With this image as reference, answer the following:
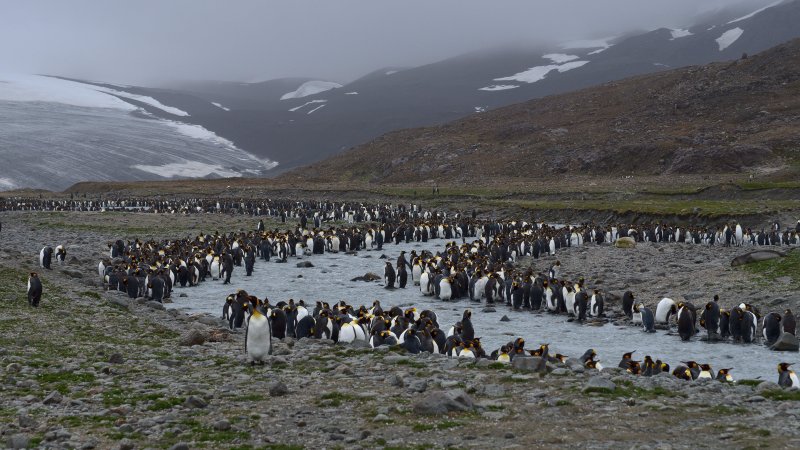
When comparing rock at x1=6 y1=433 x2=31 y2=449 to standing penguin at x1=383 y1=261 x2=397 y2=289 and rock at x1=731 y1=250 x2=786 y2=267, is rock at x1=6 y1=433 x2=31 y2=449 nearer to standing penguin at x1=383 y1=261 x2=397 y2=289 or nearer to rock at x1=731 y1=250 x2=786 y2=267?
standing penguin at x1=383 y1=261 x2=397 y2=289

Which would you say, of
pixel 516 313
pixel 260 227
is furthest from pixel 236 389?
pixel 260 227

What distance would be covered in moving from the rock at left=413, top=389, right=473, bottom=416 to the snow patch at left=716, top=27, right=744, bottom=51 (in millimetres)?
164551

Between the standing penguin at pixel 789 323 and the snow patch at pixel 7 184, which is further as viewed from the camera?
the snow patch at pixel 7 184

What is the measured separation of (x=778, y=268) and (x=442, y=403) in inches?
538

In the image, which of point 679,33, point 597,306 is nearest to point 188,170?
point 597,306

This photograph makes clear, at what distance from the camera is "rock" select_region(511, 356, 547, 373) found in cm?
919

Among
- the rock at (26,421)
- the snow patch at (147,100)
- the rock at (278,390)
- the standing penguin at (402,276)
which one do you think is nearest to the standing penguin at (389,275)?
the standing penguin at (402,276)

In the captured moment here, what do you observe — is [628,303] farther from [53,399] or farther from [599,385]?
[53,399]

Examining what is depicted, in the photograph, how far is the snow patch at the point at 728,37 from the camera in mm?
155500

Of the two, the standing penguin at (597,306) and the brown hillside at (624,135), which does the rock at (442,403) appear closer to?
the standing penguin at (597,306)

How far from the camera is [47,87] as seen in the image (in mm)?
148875

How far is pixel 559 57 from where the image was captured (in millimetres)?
185000

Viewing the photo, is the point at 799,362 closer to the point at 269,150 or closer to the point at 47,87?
the point at 269,150

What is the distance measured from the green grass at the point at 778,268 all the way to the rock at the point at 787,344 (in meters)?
3.59
